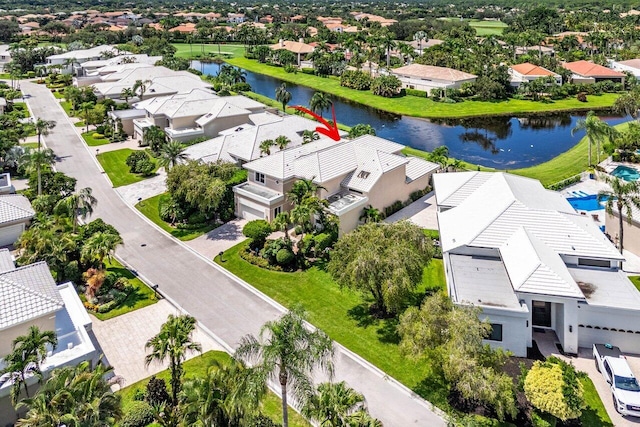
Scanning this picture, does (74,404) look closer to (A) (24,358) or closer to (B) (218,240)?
(A) (24,358)

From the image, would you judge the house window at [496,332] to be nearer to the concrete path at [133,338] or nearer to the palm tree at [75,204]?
the concrete path at [133,338]

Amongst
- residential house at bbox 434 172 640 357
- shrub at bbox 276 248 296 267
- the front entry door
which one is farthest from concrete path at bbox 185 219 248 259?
the front entry door

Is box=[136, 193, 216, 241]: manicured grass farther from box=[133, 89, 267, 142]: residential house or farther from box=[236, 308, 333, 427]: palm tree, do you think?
box=[236, 308, 333, 427]: palm tree

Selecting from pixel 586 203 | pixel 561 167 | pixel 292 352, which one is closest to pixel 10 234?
pixel 292 352

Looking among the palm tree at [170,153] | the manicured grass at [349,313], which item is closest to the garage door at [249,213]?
the manicured grass at [349,313]

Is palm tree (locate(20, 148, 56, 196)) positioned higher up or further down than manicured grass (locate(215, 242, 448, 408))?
higher up

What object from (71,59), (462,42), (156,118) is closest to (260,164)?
(156,118)
